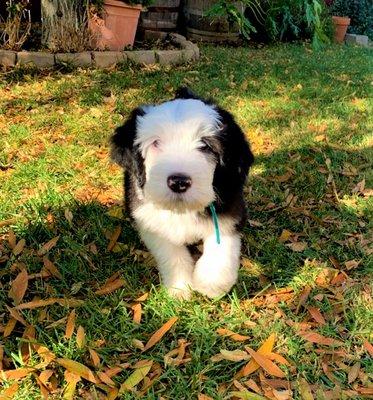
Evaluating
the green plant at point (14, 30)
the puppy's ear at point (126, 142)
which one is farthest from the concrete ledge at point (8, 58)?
the puppy's ear at point (126, 142)

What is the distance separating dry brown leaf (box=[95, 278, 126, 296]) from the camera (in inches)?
112

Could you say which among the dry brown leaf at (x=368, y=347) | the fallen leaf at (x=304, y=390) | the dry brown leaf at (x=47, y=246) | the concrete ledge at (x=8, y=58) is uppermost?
the dry brown leaf at (x=368, y=347)

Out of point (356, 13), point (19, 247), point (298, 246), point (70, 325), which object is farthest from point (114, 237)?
point (356, 13)

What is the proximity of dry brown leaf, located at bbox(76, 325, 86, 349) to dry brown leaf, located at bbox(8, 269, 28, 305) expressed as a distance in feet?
1.40

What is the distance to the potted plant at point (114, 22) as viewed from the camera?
768cm

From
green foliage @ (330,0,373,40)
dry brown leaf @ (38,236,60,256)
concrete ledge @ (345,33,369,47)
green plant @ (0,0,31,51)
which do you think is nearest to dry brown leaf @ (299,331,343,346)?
dry brown leaf @ (38,236,60,256)

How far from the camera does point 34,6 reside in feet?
29.2

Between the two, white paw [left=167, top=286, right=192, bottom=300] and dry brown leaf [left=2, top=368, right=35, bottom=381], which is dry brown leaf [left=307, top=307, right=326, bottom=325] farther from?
dry brown leaf [left=2, top=368, right=35, bottom=381]

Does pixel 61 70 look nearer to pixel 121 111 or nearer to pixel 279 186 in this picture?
pixel 121 111

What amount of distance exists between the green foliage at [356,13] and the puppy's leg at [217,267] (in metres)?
13.9

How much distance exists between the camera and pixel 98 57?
7.36 m

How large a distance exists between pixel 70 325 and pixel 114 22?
246 inches

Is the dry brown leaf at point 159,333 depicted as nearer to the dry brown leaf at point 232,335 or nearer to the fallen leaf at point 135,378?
the fallen leaf at point 135,378

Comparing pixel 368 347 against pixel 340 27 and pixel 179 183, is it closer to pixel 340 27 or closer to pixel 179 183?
pixel 179 183
